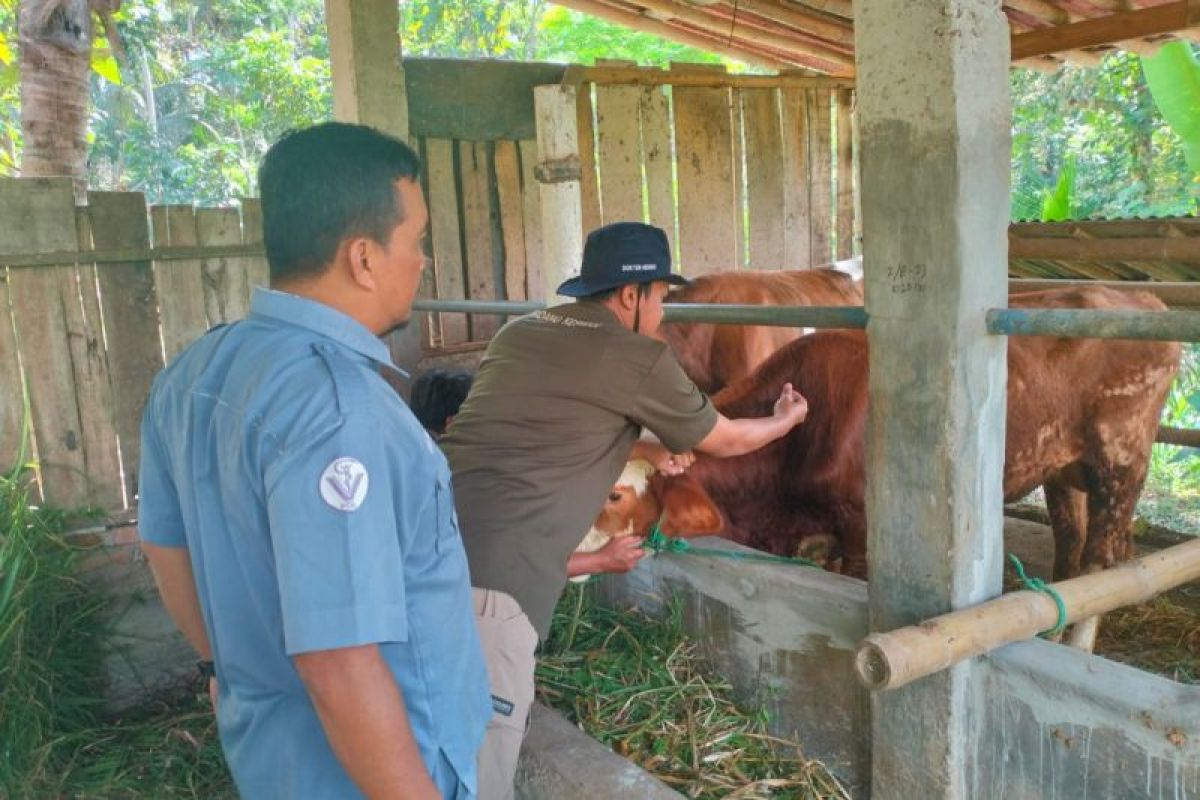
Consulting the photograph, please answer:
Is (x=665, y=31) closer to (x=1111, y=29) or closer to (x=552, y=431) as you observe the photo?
(x=1111, y=29)

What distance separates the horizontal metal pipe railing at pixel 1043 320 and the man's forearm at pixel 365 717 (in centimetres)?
171

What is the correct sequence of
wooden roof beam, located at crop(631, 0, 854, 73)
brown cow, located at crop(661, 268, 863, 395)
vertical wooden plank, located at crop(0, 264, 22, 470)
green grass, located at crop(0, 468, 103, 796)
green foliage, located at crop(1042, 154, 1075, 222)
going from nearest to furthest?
green grass, located at crop(0, 468, 103, 796)
vertical wooden plank, located at crop(0, 264, 22, 470)
brown cow, located at crop(661, 268, 863, 395)
wooden roof beam, located at crop(631, 0, 854, 73)
green foliage, located at crop(1042, 154, 1075, 222)

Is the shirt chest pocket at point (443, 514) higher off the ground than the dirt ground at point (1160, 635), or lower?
higher

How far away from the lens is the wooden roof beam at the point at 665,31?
673cm

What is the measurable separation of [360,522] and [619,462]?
1.60 meters

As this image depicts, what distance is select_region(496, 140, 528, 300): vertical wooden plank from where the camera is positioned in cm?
620

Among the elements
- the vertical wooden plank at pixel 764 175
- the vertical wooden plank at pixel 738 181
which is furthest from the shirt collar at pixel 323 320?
the vertical wooden plank at pixel 764 175

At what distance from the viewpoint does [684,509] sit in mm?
3549

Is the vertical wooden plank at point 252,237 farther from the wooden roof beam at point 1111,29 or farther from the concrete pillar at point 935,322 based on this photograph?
the wooden roof beam at point 1111,29

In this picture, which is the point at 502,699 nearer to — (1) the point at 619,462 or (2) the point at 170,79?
(1) the point at 619,462

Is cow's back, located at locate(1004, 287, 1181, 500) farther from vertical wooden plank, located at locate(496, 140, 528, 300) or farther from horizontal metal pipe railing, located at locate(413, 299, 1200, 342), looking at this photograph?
vertical wooden plank, located at locate(496, 140, 528, 300)

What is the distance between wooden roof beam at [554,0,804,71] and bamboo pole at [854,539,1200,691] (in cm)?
502

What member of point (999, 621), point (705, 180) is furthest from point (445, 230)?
point (999, 621)

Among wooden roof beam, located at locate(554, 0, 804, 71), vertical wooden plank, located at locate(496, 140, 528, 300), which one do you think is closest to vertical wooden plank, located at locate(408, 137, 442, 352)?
vertical wooden plank, located at locate(496, 140, 528, 300)
